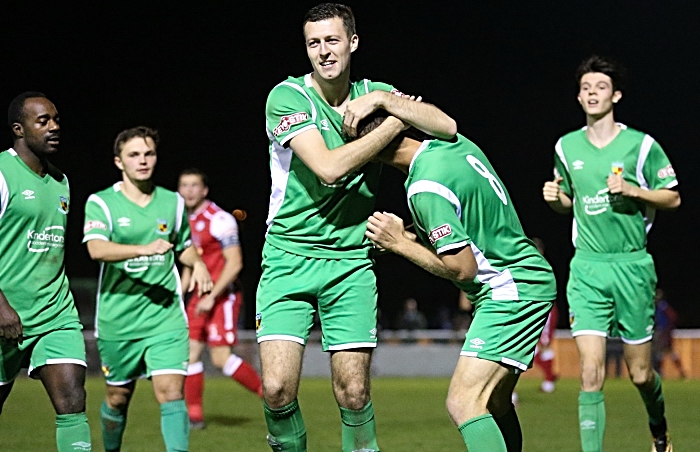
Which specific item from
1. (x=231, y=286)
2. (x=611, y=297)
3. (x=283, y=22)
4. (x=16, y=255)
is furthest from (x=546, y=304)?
(x=283, y=22)

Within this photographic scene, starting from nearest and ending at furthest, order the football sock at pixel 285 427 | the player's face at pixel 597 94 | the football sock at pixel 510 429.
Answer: the football sock at pixel 285 427
the football sock at pixel 510 429
the player's face at pixel 597 94

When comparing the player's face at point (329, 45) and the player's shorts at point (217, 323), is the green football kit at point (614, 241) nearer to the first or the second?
the player's face at point (329, 45)

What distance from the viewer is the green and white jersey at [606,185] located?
6.97 m

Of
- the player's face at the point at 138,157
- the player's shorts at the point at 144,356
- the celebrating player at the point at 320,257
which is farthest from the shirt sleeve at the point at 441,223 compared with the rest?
the player's face at the point at 138,157

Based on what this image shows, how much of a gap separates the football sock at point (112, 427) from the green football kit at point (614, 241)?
10.0 feet

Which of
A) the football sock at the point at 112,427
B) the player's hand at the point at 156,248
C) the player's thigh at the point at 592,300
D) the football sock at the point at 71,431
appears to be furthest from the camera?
the player's thigh at the point at 592,300

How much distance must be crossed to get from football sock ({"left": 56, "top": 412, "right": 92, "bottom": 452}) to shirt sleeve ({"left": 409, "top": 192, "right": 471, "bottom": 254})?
2231mm

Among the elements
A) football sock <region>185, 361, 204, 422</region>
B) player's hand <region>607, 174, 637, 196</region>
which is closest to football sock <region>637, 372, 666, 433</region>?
player's hand <region>607, 174, 637, 196</region>

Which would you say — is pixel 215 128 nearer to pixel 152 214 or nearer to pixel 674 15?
pixel 674 15

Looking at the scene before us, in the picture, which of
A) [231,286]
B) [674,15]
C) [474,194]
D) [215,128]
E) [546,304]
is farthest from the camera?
[215,128]

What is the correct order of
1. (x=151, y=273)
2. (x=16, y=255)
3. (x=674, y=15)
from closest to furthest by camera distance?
(x=16, y=255) → (x=151, y=273) → (x=674, y=15)

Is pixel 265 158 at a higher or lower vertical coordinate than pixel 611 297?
higher

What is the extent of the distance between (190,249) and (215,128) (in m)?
24.4

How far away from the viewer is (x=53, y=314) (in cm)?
558
